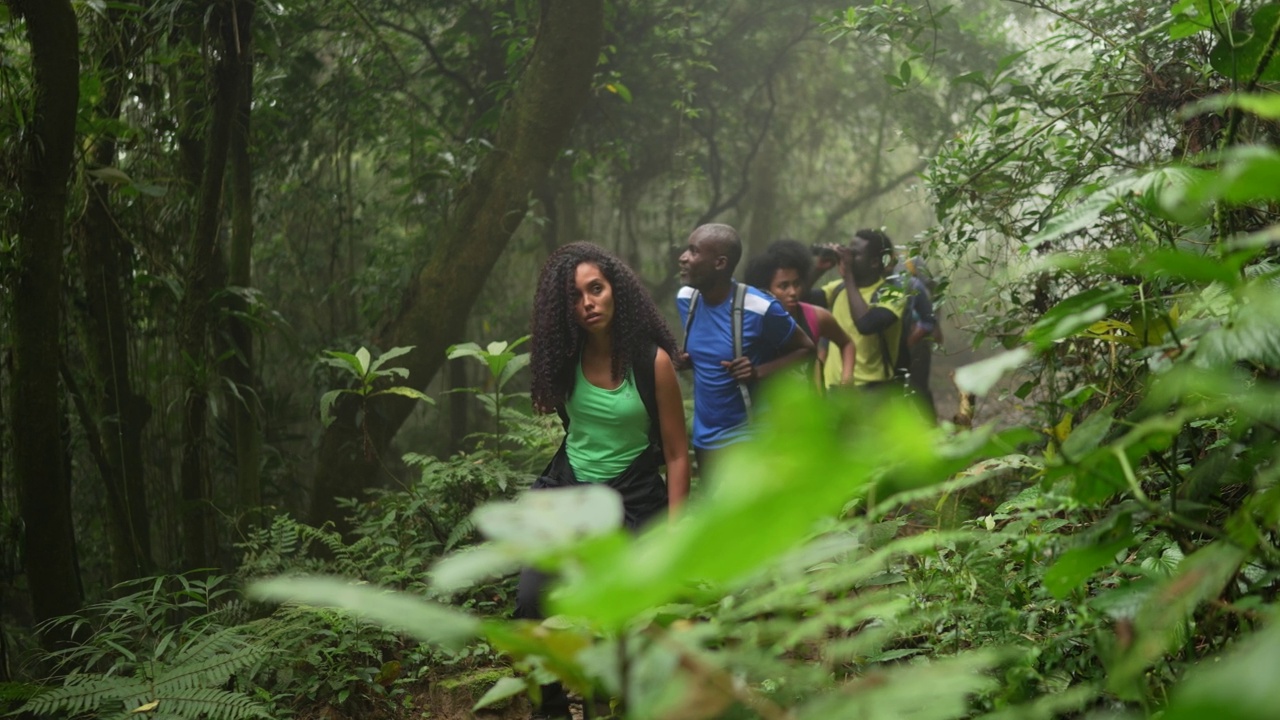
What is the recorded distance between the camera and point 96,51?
4.68 meters

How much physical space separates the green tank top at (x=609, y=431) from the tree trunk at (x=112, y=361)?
2.53m

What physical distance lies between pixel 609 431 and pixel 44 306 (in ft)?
7.34

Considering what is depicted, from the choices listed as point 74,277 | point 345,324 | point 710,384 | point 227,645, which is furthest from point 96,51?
point 345,324

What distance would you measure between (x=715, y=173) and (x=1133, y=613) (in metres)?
10.8

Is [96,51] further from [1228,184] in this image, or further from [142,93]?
[1228,184]

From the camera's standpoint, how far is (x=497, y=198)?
630cm

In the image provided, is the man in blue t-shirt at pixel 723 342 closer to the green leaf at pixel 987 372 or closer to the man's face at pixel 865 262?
the man's face at pixel 865 262

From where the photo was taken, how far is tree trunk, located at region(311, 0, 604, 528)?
620 centimetres

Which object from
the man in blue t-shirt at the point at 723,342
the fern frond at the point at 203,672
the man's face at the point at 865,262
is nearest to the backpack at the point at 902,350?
the man's face at the point at 865,262

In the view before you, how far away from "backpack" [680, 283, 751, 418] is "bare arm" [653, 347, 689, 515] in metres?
1.04

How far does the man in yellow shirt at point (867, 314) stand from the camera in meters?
6.01

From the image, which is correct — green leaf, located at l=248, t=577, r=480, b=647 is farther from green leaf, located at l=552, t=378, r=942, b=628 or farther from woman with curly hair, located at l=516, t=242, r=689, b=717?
woman with curly hair, located at l=516, t=242, r=689, b=717

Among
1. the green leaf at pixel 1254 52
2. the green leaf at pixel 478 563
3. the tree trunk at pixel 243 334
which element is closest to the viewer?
the green leaf at pixel 478 563

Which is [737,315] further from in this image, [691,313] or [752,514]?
[752,514]
